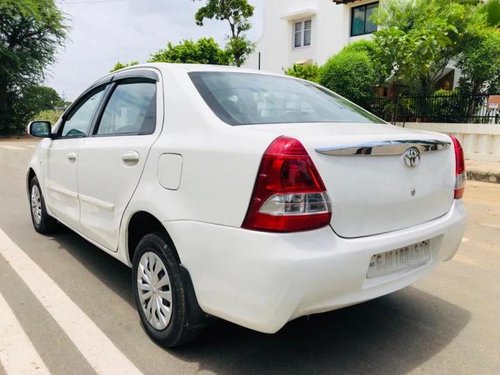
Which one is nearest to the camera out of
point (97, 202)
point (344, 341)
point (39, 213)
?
point (344, 341)

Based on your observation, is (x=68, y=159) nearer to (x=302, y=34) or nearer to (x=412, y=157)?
(x=412, y=157)

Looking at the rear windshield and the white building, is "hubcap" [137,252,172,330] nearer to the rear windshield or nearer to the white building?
the rear windshield

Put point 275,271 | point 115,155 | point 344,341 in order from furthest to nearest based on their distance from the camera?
1. point 115,155
2. point 344,341
3. point 275,271

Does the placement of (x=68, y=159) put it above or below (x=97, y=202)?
above

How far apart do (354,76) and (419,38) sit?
7.55ft

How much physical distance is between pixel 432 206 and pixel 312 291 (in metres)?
1.03

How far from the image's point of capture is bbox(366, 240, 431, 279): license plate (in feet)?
7.60

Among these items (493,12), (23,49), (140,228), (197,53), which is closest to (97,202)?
(140,228)

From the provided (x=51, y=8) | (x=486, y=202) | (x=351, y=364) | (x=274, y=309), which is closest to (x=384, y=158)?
(x=274, y=309)

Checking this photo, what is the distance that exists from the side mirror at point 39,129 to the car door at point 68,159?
11 centimetres

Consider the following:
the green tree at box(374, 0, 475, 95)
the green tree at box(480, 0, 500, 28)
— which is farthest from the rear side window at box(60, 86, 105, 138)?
the green tree at box(480, 0, 500, 28)

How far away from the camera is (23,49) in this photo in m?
26.7

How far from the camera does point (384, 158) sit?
2.34 metres

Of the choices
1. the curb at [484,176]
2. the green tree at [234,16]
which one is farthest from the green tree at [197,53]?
the curb at [484,176]
